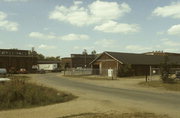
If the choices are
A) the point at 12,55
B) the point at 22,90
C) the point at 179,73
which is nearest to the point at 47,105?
the point at 22,90

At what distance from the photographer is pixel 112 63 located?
54000 mm

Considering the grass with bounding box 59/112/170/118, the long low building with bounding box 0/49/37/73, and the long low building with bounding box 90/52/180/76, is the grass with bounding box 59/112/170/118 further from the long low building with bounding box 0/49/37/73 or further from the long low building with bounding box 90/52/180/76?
the long low building with bounding box 0/49/37/73

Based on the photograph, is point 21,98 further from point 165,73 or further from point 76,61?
point 76,61

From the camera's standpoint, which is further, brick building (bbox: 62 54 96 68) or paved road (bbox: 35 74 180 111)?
brick building (bbox: 62 54 96 68)

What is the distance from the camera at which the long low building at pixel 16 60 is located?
76.8 metres

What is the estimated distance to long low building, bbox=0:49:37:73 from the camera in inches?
3022

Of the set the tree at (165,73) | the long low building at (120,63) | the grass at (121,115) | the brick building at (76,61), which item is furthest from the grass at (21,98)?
the brick building at (76,61)

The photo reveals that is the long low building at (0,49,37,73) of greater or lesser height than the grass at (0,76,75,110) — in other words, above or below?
above

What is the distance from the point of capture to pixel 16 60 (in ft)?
260

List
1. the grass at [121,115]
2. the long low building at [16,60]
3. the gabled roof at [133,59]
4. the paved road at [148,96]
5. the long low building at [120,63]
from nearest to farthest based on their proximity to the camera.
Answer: the grass at [121,115] < the paved road at [148,96] < the long low building at [120,63] < the gabled roof at [133,59] < the long low building at [16,60]

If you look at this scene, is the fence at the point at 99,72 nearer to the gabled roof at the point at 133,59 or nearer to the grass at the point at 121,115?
the gabled roof at the point at 133,59

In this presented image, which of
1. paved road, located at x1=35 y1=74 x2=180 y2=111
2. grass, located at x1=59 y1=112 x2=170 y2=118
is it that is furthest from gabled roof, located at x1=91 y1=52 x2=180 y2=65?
grass, located at x1=59 y1=112 x2=170 y2=118

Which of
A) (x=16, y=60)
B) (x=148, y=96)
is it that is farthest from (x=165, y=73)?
(x=16, y=60)

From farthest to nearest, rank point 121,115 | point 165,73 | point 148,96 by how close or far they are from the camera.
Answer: point 165,73 → point 148,96 → point 121,115
